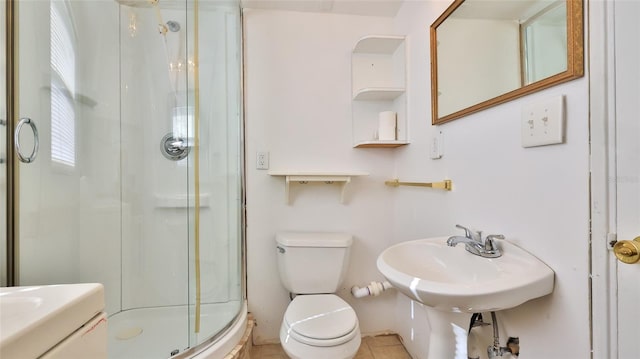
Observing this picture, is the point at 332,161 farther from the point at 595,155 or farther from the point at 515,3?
the point at 595,155

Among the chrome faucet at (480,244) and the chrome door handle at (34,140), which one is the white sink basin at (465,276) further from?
the chrome door handle at (34,140)

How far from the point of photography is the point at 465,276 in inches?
34.3

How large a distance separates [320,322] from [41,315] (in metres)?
0.96

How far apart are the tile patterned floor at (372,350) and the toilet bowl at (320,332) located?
1.48 ft

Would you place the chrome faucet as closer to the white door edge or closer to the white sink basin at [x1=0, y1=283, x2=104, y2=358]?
the white door edge

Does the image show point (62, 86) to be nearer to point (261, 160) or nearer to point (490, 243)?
point (261, 160)

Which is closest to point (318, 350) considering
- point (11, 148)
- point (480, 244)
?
point (480, 244)

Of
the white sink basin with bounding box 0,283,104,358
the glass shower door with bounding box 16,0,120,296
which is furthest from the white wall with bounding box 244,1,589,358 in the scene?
the white sink basin with bounding box 0,283,104,358

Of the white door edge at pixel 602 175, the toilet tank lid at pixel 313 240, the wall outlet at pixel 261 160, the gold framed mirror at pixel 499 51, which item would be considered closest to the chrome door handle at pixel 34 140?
the wall outlet at pixel 261 160

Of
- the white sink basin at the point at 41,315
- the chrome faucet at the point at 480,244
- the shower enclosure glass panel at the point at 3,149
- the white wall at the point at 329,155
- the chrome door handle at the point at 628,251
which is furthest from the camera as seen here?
the white wall at the point at 329,155

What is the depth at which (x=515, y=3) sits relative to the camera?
2.70 feet

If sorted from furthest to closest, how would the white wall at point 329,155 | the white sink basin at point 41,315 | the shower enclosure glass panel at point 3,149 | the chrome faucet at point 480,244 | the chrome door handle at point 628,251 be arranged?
the white wall at point 329,155
the shower enclosure glass panel at point 3,149
the chrome faucet at point 480,244
the chrome door handle at point 628,251
the white sink basin at point 41,315

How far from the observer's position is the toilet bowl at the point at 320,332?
40.9 inches

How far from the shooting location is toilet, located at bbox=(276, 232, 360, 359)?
105 cm
